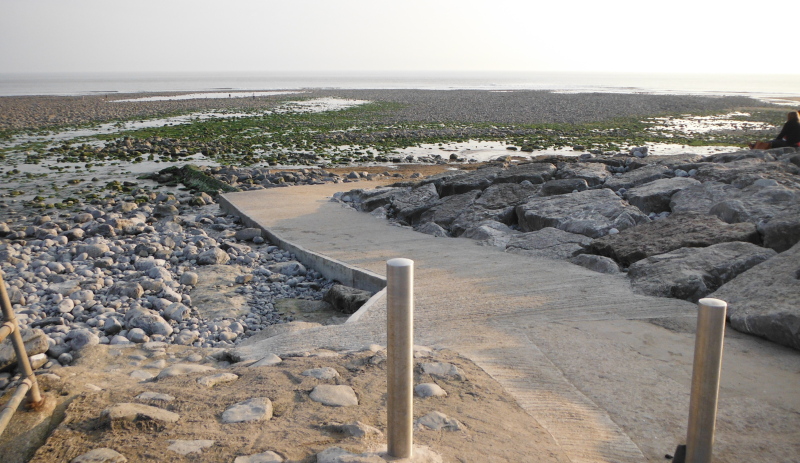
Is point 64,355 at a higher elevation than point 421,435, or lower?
lower

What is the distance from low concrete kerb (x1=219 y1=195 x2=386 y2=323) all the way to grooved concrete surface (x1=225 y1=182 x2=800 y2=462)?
0.56ft

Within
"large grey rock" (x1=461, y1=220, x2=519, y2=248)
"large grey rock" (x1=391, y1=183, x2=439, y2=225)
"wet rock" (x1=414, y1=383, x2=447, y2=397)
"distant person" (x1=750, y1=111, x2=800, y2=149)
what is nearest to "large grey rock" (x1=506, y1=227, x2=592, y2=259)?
"large grey rock" (x1=461, y1=220, x2=519, y2=248)

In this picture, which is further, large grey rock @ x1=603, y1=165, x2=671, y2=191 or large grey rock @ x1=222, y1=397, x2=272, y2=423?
large grey rock @ x1=603, y1=165, x2=671, y2=191

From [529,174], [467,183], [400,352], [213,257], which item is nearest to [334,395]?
[400,352]

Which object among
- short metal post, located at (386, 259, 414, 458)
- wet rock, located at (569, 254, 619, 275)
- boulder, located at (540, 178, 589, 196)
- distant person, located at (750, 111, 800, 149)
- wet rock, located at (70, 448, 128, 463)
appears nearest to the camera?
short metal post, located at (386, 259, 414, 458)

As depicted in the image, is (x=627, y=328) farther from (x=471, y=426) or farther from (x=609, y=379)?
(x=471, y=426)

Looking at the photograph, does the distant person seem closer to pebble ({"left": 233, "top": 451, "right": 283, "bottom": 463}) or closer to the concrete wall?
the concrete wall

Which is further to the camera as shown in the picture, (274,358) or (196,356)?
(196,356)

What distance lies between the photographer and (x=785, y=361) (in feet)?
14.5

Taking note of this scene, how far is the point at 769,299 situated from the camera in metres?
5.03

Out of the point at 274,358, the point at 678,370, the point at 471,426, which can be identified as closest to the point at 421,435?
the point at 471,426

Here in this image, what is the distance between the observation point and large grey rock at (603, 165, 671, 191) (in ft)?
34.9

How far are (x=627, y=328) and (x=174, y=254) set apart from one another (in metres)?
6.69

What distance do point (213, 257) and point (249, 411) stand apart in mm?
5754
